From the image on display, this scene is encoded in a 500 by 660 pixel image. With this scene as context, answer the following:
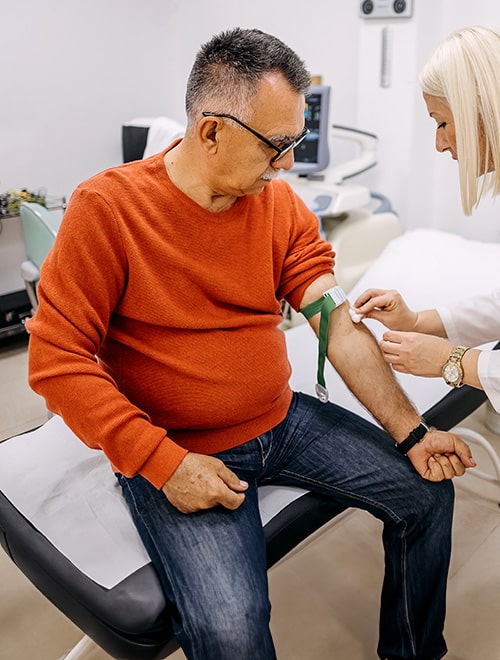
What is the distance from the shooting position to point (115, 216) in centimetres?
129

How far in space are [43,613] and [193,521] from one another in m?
0.76

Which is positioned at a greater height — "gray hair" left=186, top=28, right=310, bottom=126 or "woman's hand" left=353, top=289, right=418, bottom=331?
"gray hair" left=186, top=28, right=310, bottom=126

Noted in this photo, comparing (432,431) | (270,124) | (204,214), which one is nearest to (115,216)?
(204,214)

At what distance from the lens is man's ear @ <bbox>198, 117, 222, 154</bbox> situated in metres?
1.26

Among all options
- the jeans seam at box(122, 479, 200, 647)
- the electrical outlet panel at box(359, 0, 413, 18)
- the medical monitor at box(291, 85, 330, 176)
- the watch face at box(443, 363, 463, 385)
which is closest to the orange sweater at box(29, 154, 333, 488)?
the jeans seam at box(122, 479, 200, 647)

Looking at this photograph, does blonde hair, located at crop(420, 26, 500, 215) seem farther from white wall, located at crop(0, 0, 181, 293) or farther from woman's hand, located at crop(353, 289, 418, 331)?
white wall, located at crop(0, 0, 181, 293)

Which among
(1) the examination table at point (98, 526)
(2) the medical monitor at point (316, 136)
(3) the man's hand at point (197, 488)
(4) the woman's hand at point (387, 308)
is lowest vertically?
(1) the examination table at point (98, 526)

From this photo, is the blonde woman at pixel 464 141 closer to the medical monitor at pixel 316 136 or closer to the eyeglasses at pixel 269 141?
the eyeglasses at pixel 269 141

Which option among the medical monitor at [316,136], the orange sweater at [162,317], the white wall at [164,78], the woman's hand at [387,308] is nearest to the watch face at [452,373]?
the woman's hand at [387,308]

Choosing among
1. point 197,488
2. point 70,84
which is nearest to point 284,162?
point 197,488

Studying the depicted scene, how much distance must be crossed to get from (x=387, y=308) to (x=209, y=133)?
621 mm

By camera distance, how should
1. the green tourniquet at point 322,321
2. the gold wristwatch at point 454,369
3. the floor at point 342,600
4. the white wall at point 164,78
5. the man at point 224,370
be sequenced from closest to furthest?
1. the man at point 224,370
2. the gold wristwatch at point 454,369
3. the green tourniquet at point 322,321
4. the floor at point 342,600
5. the white wall at point 164,78

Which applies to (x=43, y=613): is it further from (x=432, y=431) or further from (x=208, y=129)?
(x=208, y=129)

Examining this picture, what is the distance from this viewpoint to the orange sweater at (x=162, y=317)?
1232 millimetres
